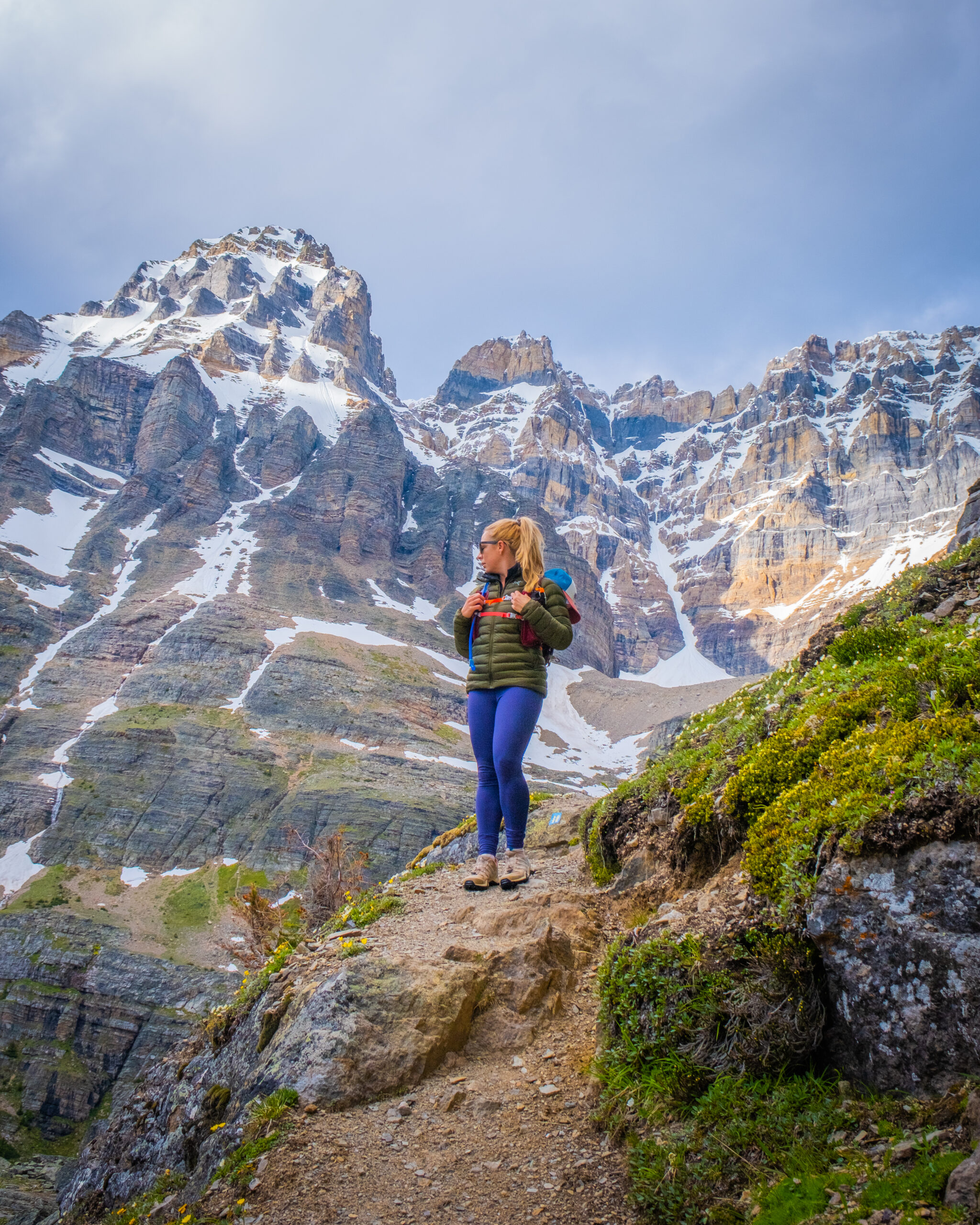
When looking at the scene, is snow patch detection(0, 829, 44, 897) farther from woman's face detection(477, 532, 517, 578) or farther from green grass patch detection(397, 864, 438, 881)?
woman's face detection(477, 532, 517, 578)

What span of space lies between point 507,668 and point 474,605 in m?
0.79

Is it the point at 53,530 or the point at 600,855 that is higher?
the point at 53,530

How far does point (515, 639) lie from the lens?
7.43 meters

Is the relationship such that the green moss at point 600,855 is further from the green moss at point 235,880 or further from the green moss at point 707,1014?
the green moss at point 235,880

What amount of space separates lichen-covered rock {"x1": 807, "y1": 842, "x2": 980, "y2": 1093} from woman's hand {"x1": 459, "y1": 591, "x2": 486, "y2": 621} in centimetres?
465

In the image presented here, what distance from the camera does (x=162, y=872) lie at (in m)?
73.1

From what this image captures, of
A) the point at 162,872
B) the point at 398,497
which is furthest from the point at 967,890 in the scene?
the point at 398,497

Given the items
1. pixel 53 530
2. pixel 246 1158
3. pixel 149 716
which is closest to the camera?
pixel 246 1158

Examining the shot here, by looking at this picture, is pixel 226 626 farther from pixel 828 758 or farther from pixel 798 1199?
pixel 798 1199

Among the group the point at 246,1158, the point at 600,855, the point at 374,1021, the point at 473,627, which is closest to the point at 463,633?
the point at 473,627

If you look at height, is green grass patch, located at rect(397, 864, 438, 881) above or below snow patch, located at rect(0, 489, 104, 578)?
below

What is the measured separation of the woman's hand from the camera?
7.60m

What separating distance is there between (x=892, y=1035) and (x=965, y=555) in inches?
251

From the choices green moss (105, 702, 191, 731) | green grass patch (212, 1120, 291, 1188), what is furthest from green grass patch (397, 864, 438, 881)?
green moss (105, 702, 191, 731)
